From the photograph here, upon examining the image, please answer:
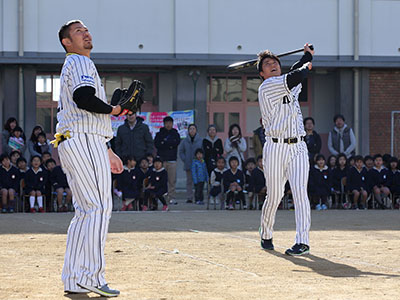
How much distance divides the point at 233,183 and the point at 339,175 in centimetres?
247

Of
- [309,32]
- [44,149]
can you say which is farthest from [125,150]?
[309,32]

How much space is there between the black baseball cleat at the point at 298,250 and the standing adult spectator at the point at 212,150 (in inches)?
396

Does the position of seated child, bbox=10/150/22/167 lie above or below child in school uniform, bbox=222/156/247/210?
above

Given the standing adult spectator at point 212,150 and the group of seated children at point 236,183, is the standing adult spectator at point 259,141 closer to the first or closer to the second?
the group of seated children at point 236,183

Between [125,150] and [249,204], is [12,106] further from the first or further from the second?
[249,204]

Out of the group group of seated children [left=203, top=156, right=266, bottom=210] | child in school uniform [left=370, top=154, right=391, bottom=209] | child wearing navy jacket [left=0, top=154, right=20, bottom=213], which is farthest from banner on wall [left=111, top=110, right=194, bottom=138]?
child in school uniform [left=370, top=154, right=391, bottom=209]

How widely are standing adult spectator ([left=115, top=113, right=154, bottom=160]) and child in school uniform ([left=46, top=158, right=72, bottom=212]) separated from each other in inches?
59.3

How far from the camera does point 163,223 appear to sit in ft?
44.4

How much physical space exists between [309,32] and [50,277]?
17.3 metres

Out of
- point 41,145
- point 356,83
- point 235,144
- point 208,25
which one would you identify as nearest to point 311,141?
point 235,144

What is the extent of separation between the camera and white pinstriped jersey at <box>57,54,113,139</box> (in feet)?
20.4

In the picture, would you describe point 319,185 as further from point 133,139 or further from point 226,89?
point 226,89

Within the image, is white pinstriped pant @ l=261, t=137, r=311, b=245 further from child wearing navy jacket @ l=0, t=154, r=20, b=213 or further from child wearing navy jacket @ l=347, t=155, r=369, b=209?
child wearing navy jacket @ l=347, t=155, r=369, b=209

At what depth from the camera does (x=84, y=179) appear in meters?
6.20
